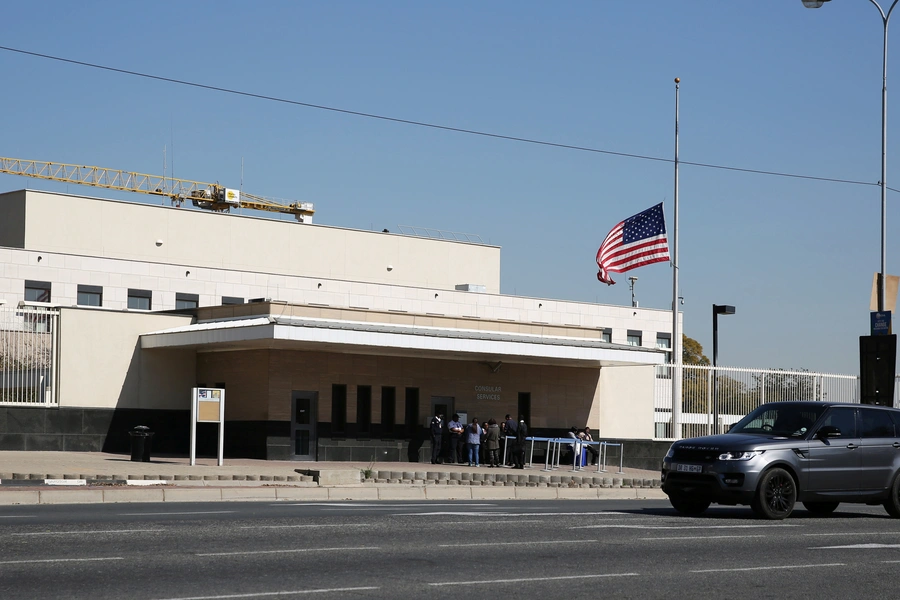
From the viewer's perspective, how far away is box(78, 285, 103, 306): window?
52.5m

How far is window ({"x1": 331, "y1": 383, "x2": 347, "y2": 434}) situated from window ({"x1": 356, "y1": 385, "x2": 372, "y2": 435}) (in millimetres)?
488

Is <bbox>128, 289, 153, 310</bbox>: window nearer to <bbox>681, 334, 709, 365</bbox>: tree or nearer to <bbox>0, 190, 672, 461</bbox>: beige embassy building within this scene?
<bbox>0, 190, 672, 461</bbox>: beige embassy building

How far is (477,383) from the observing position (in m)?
40.8

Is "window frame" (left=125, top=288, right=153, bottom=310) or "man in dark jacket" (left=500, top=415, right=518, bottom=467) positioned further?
"window frame" (left=125, top=288, right=153, bottom=310)

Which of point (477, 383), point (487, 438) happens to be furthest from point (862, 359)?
point (477, 383)

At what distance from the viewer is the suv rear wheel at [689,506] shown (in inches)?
726

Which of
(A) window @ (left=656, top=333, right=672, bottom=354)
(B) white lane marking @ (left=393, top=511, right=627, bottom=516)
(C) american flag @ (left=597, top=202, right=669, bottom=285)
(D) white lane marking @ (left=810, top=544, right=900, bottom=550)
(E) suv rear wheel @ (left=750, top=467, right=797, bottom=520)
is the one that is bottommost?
(B) white lane marking @ (left=393, top=511, right=627, bottom=516)

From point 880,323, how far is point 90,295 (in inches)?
1366

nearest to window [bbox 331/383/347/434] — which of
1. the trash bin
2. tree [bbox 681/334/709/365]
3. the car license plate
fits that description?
the trash bin

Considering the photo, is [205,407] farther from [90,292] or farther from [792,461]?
[90,292]

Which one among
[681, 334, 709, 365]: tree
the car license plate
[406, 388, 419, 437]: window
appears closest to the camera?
the car license plate

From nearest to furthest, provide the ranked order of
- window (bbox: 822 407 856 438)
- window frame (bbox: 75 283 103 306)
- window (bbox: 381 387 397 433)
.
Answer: window (bbox: 822 407 856 438) → window (bbox: 381 387 397 433) → window frame (bbox: 75 283 103 306)

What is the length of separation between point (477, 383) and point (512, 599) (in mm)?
31288

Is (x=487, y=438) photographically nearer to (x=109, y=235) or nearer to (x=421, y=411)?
(x=421, y=411)
